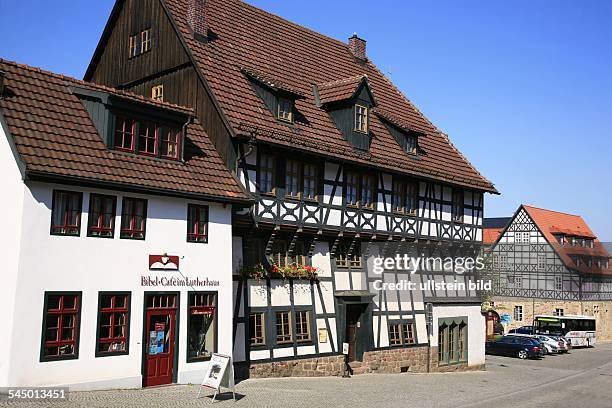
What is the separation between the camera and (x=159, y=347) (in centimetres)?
1822

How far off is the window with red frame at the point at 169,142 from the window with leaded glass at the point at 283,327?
649cm

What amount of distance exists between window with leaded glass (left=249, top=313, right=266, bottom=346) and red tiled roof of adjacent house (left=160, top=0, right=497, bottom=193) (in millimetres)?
5680

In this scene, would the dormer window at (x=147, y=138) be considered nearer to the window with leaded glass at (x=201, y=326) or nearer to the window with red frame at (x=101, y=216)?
the window with red frame at (x=101, y=216)

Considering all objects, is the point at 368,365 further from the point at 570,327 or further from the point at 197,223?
the point at 570,327

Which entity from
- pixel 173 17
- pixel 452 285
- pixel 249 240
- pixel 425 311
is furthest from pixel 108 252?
pixel 452 285

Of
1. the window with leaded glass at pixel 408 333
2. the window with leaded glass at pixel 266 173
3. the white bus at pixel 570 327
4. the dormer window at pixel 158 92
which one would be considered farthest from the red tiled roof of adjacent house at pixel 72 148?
the white bus at pixel 570 327

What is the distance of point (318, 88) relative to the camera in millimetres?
26859

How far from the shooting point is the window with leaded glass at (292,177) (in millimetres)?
22839

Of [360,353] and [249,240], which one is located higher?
[249,240]

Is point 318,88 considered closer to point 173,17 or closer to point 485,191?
point 173,17

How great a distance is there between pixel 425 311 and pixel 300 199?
9329 millimetres

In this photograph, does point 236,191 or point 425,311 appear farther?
point 425,311

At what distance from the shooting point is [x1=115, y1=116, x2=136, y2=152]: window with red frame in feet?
60.3

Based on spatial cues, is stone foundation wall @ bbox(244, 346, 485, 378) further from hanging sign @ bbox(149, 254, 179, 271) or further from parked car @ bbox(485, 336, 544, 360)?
parked car @ bbox(485, 336, 544, 360)
